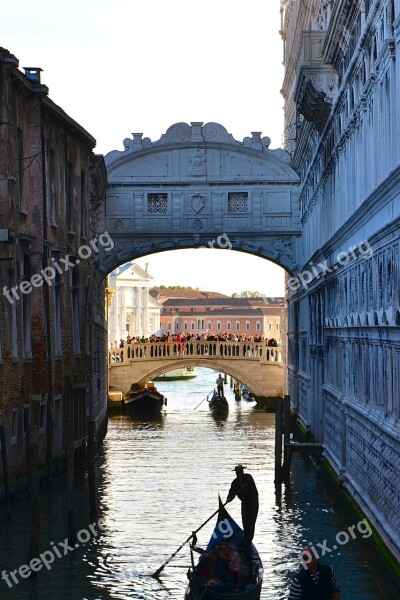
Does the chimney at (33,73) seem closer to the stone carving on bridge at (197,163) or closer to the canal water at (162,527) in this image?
the canal water at (162,527)

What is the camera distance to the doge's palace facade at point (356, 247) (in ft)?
41.8

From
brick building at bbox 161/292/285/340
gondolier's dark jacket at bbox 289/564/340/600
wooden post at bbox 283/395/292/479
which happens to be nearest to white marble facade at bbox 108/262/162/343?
brick building at bbox 161/292/285/340

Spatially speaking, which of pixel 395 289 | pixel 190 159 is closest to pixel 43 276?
pixel 395 289

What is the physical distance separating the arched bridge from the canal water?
40.8 ft

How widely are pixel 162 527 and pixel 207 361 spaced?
2604 cm

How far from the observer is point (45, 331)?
66.1 ft

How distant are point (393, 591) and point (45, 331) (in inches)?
374

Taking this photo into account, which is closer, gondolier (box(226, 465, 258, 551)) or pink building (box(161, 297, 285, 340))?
gondolier (box(226, 465, 258, 551))

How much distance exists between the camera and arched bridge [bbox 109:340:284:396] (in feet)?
137

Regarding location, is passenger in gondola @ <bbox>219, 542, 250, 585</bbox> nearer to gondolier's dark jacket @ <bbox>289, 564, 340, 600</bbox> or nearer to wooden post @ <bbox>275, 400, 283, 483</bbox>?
gondolier's dark jacket @ <bbox>289, 564, 340, 600</bbox>

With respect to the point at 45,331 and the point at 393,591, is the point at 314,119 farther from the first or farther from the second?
the point at 393,591

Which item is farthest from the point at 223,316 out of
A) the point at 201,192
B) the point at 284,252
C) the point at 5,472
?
the point at 5,472

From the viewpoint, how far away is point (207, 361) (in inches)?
1697

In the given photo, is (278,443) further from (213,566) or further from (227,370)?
(227,370)
